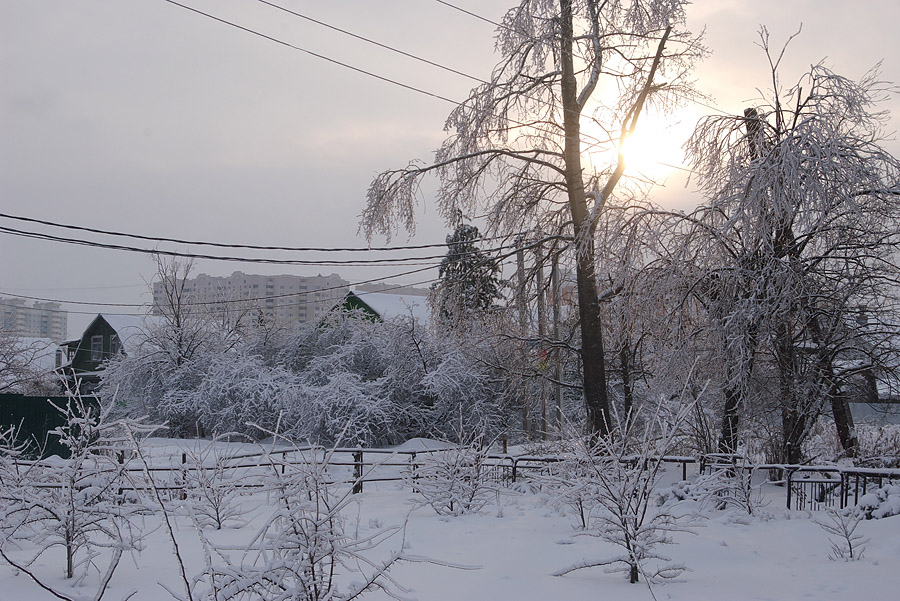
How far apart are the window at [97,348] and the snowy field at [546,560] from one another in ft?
122

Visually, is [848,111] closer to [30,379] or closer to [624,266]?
[624,266]

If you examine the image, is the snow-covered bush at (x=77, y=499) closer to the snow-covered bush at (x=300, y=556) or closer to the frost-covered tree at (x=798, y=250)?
the snow-covered bush at (x=300, y=556)

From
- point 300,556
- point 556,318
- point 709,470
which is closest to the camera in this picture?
point 300,556

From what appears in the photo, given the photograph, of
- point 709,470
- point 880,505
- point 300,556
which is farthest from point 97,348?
point 300,556

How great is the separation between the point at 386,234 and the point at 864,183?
7839 mm

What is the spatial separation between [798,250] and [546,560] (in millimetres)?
6498

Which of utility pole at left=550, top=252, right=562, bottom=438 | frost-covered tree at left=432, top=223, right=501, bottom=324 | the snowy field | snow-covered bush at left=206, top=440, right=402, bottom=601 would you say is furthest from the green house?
snow-covered bush at left=206, top=440, right=402, bottom=601

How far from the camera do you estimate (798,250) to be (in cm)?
1096

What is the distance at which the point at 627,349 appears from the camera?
615 inches

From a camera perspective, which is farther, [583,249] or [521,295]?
[521,295]

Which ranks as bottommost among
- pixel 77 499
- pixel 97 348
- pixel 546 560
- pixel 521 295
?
pixel 546 560

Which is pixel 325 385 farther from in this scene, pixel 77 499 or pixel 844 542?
pixel 844 542

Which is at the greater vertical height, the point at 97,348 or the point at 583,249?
the point at 583,249

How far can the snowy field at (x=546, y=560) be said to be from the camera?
228 inches
